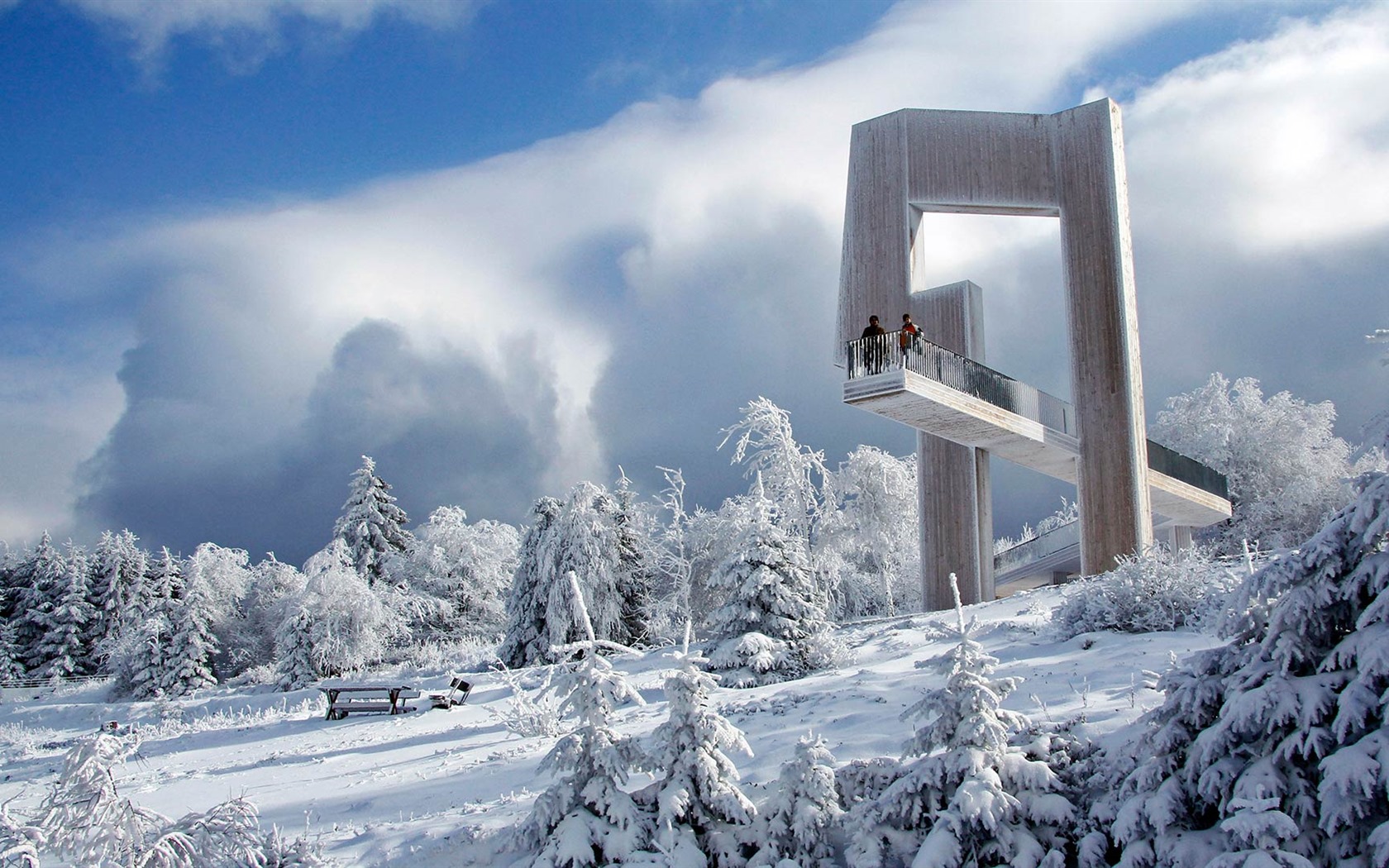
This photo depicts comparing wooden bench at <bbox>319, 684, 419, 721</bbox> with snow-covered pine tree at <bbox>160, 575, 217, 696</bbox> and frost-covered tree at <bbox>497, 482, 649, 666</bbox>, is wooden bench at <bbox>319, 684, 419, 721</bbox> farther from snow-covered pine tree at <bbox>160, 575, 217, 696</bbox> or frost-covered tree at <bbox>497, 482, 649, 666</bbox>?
snow-covered pine tree at <bbox>160, 575, 217, 696</bbox>

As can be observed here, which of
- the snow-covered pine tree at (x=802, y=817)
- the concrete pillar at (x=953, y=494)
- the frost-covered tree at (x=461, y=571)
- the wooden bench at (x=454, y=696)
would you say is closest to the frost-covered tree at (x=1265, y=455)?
the concrete pillar at (x=953, y=494)

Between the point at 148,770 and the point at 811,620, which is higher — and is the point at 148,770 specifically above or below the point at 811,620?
below

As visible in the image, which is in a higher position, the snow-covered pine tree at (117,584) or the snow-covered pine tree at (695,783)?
the snow-covered pine tree at (117,584)

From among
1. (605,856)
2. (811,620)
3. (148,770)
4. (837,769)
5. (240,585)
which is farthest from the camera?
(240,585)

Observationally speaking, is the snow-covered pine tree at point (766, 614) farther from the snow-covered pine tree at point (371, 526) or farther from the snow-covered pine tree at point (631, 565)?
the snow-covered pine tree at point (371, 526)

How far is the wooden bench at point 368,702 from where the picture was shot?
1528 cm

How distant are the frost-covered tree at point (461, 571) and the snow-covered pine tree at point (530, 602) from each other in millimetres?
13903

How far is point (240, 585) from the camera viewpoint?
50250mm

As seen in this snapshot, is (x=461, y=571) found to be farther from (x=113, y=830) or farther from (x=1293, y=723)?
(x=1293, y=723)

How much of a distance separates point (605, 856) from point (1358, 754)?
4.34m

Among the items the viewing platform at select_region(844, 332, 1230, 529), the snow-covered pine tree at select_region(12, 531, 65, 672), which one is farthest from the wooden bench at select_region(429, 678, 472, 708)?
the snow-covered pine tree at select_region(12, 531, 65, 672)

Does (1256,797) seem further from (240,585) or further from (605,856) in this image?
(240,585)

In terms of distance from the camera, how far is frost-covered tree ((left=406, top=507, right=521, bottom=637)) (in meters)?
44.2

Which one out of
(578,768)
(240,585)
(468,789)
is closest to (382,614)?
(240,585)
